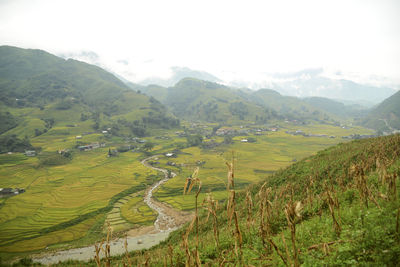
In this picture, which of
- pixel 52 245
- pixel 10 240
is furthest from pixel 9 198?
pixel 52 245

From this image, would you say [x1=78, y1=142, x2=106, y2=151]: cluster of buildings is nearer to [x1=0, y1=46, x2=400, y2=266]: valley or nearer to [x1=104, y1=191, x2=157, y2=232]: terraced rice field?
[x1=0, y1=46, x2=400, y2=266]: valley

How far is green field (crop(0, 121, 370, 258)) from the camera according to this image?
36344mm

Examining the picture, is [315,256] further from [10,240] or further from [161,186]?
[161,186]

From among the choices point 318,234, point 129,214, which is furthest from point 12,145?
point 318,234

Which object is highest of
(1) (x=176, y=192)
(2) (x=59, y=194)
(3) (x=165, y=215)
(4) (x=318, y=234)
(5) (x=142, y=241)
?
(4) (x=318, y=234)

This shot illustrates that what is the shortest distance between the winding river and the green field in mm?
2027

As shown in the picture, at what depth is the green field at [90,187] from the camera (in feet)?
119

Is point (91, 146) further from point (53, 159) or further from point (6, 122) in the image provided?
point (6, 122)

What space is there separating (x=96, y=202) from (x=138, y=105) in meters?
157

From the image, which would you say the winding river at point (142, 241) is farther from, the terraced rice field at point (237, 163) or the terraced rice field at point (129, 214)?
the terraced rice field at point (237, 163)

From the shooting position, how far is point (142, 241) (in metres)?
32.8

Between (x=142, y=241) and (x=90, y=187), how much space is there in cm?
3170

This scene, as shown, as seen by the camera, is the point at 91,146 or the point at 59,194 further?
the point at 91,146

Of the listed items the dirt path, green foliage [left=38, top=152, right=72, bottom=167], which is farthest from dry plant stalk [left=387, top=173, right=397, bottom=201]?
green foliage [left=38, top=152, right=72, bottom=167]
